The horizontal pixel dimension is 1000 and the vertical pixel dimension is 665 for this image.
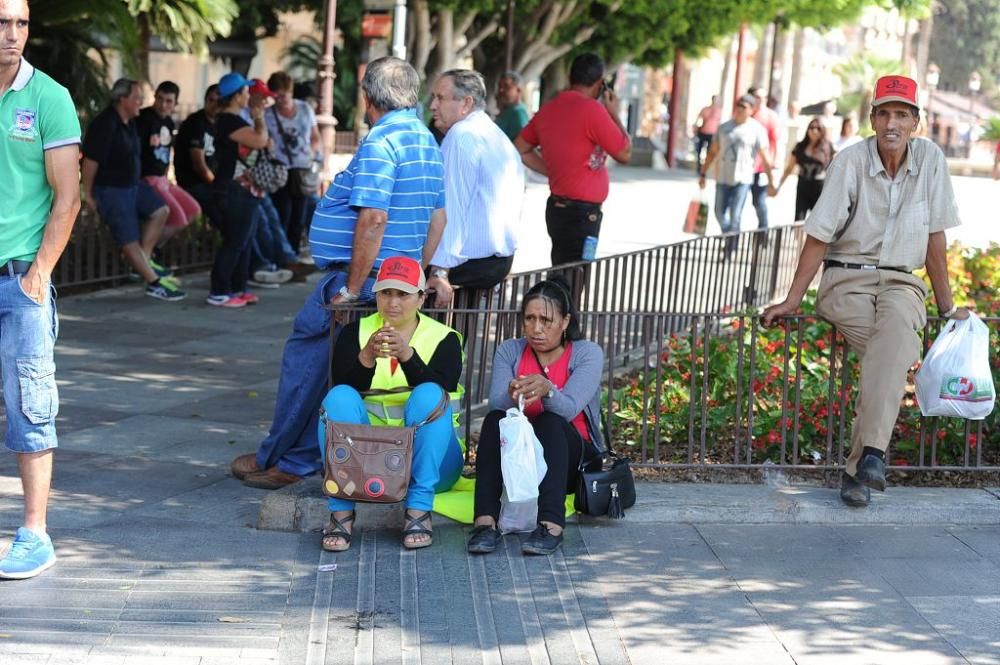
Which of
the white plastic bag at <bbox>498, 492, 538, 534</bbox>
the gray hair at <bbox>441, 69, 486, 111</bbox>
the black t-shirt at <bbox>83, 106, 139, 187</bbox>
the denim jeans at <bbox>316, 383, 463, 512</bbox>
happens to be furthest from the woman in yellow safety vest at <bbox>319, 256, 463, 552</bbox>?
the black t-shirt at <bbox>83, 106, 139, 187</bbox>

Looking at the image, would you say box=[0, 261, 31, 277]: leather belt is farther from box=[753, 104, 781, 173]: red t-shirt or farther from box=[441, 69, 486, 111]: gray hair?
box=[753, 104, 781, 173]: red t-shirt

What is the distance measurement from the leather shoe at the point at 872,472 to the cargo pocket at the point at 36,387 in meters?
3.38

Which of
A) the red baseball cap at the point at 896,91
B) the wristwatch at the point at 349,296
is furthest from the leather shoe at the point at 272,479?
the red baseball cap at the point at 896,91

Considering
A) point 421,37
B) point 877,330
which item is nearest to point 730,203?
point 877,330

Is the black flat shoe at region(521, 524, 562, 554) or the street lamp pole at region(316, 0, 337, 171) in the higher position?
the street lamp pole at region(316, 0, 337, 171)

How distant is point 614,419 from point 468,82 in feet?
6.44

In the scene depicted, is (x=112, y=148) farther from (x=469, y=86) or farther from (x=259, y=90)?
(x=469, y=86)

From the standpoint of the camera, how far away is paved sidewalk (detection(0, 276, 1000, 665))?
4.85 meters

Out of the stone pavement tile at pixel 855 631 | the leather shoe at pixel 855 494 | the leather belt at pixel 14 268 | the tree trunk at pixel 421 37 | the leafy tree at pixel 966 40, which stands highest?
the leafy tree at pixel 966 40

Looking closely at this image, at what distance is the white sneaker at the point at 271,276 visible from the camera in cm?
1320

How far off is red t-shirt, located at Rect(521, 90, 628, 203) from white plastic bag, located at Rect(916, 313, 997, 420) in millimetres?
3091

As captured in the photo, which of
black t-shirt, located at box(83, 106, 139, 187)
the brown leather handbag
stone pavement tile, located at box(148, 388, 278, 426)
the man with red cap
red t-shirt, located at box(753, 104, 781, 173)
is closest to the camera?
the brown leather handbag

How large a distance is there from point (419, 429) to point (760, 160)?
10.6 meters

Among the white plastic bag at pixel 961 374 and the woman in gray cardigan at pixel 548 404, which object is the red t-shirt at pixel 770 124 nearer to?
the white plastic bag at pixel 961 374
